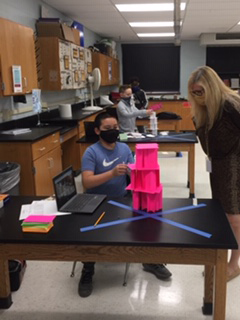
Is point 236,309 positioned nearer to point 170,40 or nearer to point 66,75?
point 66,75

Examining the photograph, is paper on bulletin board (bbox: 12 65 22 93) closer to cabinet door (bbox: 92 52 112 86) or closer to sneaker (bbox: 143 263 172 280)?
sneaker (bbox: 143 263 172 280)

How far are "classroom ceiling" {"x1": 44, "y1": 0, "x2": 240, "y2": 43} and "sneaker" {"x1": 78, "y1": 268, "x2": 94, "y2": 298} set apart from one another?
4.17 m

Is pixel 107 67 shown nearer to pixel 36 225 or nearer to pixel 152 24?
pixel 152 24

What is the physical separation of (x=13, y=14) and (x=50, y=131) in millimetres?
1607

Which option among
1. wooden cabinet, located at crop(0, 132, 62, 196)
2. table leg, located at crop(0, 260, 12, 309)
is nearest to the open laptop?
table leg, located at crop(0, 260, 12, 309)

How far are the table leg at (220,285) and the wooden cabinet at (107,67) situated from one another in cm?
642

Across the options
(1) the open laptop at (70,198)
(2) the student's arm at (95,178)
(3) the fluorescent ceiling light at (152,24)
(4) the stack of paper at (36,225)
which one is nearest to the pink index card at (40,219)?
(4) the stack of paper at (36,225)

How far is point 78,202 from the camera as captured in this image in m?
2.00

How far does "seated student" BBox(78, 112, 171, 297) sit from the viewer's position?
7.64 ft

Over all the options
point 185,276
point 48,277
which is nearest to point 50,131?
point 48,277

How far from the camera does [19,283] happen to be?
2428 millimetres

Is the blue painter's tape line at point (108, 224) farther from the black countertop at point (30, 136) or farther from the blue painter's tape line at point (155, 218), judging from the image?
the black countertop at point (30, 136)

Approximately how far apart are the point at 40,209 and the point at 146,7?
4694 mm

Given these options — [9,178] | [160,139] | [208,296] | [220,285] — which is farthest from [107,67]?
[220,285]
